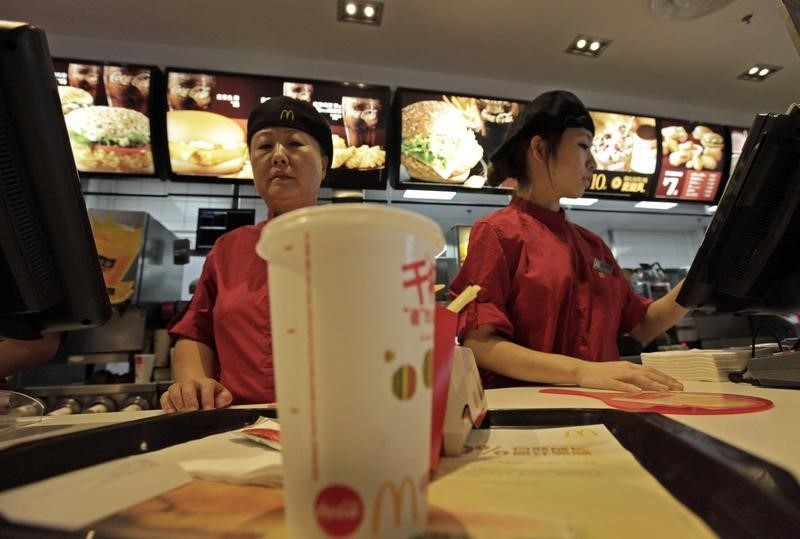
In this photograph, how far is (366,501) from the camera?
0.28 m

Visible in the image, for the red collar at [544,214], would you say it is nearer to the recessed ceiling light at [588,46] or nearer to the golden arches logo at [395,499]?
the golden arches logo at [395,499]

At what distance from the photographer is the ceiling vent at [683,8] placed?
2506 millimetres

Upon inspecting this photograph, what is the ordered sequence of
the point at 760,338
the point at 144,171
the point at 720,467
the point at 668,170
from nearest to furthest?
the point at 720,467 → the point at 144,171 → the point at 760,338 → the point at 668,170

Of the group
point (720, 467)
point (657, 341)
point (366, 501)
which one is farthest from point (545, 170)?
point (657, 341)

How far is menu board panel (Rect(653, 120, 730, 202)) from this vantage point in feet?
11.0

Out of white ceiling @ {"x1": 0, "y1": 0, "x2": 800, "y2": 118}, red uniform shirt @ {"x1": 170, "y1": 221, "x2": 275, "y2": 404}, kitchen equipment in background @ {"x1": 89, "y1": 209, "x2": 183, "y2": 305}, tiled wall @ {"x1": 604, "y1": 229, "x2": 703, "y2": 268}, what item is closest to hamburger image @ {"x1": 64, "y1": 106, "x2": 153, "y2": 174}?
kitchen equipment in background @ {"x1": 89, "y1": 209, "x2": 183, "y2": 305}

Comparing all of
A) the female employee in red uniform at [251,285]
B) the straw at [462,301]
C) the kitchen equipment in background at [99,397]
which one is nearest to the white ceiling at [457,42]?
the female employee in red uniform at [251,285]

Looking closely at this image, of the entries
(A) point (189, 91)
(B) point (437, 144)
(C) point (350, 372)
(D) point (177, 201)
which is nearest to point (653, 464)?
(C) point (350, 372)

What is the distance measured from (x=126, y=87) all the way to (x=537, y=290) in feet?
8.93

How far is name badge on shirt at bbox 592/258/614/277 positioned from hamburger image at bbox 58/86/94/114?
2.92 meters

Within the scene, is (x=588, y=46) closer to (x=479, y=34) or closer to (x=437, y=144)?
(x=479, y=34)

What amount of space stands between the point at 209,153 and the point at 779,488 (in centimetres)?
290

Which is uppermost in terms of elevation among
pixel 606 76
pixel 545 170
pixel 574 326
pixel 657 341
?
pixel 606 76

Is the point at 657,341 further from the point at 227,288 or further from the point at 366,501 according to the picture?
the point at 366,501
